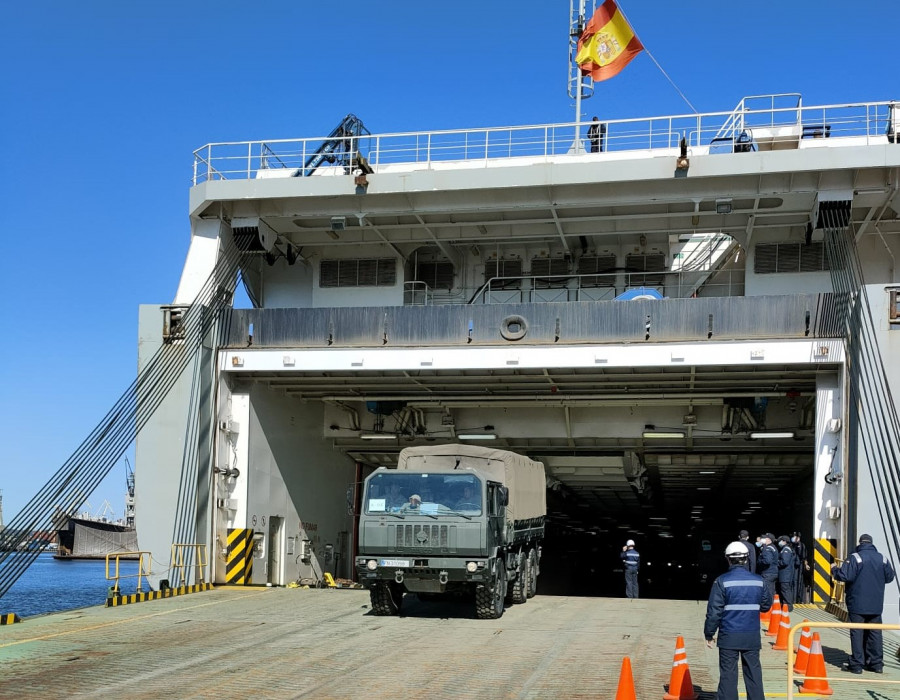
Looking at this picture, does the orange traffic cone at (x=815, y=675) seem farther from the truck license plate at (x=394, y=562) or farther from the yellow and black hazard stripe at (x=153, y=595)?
the yellow and black hazard stripe at (x=153, y=595)

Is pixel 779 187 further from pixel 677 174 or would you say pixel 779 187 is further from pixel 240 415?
pixel 240 415

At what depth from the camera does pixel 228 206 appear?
22922 millimetres

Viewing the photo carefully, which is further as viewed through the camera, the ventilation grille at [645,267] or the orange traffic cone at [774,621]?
the ventilation grille at [645,267]

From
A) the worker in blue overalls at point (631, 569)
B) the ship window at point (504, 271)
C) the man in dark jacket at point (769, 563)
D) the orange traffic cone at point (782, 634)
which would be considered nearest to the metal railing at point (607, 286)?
the ship window at point (504, 271)

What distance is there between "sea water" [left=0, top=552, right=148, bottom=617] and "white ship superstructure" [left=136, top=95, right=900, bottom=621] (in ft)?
30.8

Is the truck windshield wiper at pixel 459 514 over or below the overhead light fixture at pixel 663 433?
below

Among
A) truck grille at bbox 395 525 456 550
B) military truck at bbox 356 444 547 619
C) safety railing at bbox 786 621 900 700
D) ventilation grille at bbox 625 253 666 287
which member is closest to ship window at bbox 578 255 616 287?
ventilation grille at bbox 625 253 666 287

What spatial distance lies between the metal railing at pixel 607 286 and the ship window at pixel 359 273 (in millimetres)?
2340

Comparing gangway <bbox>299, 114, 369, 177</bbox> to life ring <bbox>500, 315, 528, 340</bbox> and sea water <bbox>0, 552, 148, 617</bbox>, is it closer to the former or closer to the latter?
life ring <bbox>500, 315, 528, 340</bbox>

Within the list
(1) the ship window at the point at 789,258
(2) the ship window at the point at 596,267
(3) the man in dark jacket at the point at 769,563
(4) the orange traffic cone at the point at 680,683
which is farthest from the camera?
(2) the ship window at the point at 596,267

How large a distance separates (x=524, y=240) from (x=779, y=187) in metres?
6.48

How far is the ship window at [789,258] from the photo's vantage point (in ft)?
74.8

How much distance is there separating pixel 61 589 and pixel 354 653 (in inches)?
1949

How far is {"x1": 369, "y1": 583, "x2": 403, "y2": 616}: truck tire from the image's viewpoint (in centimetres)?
1595
